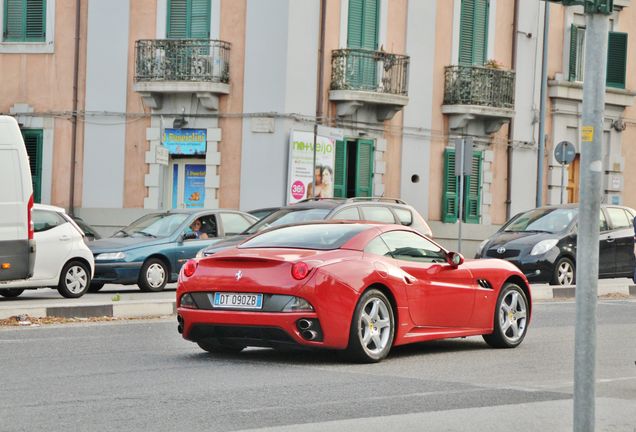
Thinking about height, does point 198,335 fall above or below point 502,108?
below

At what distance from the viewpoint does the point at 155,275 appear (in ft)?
78.5

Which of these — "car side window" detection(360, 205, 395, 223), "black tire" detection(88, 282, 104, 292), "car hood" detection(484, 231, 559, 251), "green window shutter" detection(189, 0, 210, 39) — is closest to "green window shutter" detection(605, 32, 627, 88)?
"car hood" detection(484, 231, 559, 251)

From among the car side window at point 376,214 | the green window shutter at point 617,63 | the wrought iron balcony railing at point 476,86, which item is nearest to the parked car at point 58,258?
the car side window at point 376,214

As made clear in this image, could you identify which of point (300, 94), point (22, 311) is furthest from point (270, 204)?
point (22, 311)

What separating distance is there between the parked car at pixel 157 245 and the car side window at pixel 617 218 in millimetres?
7224

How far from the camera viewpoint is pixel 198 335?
12.7m

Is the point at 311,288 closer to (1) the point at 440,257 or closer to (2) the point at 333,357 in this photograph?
(2) the point at 333,357

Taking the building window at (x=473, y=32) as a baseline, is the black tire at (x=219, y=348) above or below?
below

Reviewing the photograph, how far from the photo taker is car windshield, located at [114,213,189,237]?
24469 mm

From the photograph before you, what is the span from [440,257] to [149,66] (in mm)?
20917

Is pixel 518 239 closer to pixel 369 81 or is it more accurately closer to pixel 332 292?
pixel 369 81

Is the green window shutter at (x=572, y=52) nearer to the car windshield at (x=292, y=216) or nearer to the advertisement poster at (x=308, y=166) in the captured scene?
the advertisement poster at (x=308, y=166)

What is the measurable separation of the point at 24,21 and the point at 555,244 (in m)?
16.3

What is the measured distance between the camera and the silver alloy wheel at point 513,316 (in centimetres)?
1448
